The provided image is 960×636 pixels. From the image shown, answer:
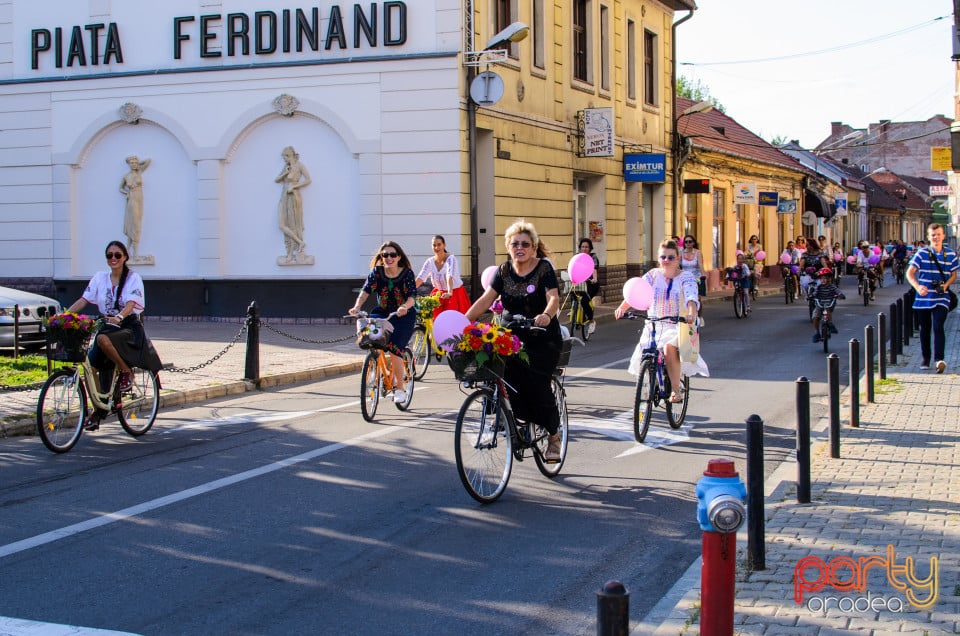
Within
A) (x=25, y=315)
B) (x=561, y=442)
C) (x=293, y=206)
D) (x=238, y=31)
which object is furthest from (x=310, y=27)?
(x=561, y=442)

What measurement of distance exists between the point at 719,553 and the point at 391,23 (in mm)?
19229

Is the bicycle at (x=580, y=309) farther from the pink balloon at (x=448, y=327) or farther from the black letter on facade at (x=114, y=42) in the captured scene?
the pink balloon at (x=448, y=327)

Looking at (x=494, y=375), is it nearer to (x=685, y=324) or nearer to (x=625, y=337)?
(x=685, y=324)

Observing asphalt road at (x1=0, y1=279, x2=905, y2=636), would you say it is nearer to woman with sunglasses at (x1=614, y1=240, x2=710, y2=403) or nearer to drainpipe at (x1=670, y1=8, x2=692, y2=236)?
woman with sunglasses at (x1=614, y1=240, x2=710, y2=403)

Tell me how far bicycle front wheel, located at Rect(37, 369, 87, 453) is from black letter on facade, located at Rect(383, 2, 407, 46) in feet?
45.6

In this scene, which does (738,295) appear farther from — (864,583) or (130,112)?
(864,583)

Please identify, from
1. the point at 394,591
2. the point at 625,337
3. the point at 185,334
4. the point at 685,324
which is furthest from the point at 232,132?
the point at 394,591

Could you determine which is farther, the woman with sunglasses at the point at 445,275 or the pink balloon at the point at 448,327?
the woman with sunglasses at the point at 445,275

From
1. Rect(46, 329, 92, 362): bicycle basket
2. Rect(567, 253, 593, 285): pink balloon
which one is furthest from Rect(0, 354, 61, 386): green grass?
Rect(567, 253, 593, 285): pink balloon

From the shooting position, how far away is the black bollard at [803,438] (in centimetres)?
657

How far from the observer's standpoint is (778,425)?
34.7ft

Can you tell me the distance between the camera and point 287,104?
892 inches

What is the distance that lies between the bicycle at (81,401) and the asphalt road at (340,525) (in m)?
0.17

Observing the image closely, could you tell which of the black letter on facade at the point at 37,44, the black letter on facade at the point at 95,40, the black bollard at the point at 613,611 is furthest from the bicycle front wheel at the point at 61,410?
the black letter on facade at the point at 37,44
